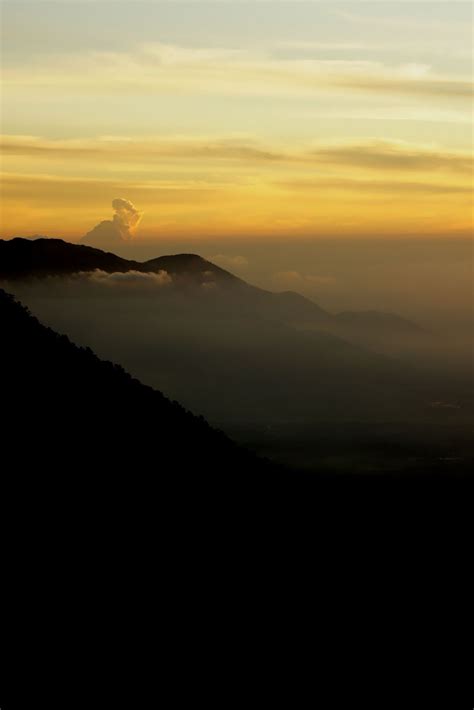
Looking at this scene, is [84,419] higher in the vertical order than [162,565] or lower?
higher

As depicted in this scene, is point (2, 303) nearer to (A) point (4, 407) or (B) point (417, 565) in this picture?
(A) point (4, 407)

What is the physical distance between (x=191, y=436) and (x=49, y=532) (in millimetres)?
29970

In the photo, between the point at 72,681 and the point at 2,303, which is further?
the point at 2,303

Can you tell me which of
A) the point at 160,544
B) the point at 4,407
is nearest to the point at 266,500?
the point at 160,544

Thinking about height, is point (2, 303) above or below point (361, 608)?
above

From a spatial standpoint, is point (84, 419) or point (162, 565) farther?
point (84, 419)

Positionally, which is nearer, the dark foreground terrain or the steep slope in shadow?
the dark foreground terrain

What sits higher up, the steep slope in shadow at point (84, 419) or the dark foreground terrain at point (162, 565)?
the steep slope in shadow at point (84, 419)

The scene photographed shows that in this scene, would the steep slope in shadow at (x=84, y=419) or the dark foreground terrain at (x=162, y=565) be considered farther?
the steep slope in shadow at (x=84, y=419)

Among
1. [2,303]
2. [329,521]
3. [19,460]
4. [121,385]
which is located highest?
[2,303]

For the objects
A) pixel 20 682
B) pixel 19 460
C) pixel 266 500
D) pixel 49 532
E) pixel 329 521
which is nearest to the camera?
pixel 20 682

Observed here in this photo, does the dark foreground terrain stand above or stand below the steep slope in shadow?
below

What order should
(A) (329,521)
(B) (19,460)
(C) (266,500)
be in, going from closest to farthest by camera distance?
(B) (19,460), (C) (266,500), (A) (329,521)

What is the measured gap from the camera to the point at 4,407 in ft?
218
